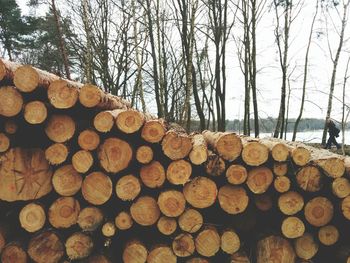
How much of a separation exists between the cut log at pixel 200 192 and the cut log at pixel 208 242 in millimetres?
257

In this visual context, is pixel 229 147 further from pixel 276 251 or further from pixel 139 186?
pixel 276 251

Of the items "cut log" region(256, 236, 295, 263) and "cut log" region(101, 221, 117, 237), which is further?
"cut log" region(256, 236, 295, 263)

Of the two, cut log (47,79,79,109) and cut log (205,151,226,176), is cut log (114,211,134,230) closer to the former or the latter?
cut log (205,151,226,176)

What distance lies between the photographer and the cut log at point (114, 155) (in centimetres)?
315

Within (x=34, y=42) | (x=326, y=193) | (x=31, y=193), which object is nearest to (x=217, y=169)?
(x=326, y=193)

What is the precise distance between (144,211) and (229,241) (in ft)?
2.72

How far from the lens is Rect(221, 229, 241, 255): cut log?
10.7 ft

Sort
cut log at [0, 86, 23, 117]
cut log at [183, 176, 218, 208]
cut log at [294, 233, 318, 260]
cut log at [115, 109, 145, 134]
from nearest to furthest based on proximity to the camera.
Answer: cut log at [0, 86, 23, 117] → cut log at [115, 109, 145, 134] → cut log at [183, 176, 218, 208] → cut log at [294, 233, 318, 260]

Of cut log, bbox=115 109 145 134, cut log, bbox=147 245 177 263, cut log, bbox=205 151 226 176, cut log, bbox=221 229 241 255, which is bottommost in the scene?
cut log, bbox=147 245 177 263

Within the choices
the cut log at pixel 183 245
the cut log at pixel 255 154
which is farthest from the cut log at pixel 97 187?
the cut log at pixel 255 154

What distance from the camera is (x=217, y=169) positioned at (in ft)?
10.6

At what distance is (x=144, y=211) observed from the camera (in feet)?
10.5

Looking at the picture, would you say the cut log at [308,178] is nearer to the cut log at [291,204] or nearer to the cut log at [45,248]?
the cut log at [291,204]

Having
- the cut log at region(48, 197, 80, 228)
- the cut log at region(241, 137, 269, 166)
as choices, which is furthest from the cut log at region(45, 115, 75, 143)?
the cut log at region(241, 137, 269, 166)
